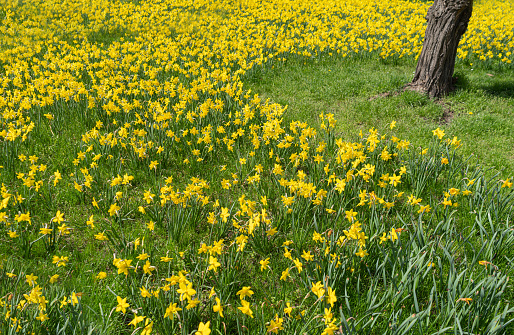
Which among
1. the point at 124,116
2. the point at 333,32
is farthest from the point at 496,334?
the point at 333,32

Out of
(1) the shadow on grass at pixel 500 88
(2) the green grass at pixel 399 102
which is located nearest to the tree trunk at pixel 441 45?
(2) the green grass at pixel 399 102

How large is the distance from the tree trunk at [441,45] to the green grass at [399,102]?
284 mm

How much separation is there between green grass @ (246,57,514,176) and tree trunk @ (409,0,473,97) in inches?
11.2

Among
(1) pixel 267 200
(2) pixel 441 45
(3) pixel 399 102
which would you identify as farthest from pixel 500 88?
(1) pixel 267 200

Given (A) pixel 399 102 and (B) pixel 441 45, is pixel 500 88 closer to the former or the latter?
(B) pixel 441 45

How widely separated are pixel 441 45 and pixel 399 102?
3.80 ft

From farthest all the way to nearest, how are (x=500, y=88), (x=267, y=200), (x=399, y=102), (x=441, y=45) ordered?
1. (x=500, y=88)
2. (x=399, y=102)
3. (x=441, y=45)
4. (x=267, y=200)

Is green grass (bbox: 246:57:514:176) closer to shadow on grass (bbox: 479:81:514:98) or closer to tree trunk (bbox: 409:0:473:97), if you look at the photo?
shadow on grass (bbox: 479:81:514:98)

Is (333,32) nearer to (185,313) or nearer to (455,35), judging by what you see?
(455,35)

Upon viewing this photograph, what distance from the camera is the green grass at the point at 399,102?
5.23 m

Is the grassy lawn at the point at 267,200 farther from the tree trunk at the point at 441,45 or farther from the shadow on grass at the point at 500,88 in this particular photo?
the tree trunk at the point at 441,45

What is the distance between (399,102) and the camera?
246 inches

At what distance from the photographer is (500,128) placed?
5402 millimetres

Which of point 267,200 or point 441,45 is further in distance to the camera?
point 441,45
